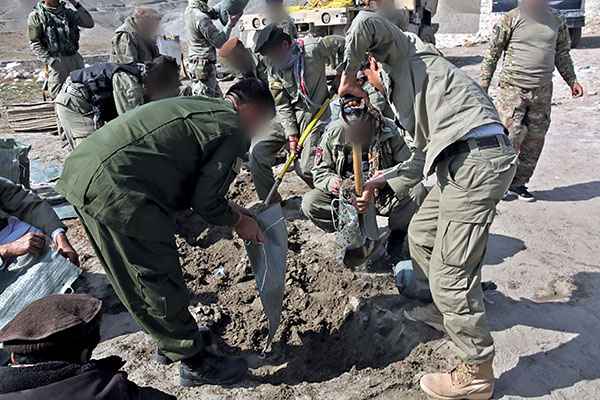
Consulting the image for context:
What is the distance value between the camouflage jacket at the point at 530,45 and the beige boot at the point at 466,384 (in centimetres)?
318

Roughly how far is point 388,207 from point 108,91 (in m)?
2.76

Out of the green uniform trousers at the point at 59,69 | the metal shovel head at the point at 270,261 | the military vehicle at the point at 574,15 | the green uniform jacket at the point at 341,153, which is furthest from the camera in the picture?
the military vehicle at the point at 574,15

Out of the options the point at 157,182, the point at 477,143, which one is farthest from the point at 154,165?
the point at 477,143

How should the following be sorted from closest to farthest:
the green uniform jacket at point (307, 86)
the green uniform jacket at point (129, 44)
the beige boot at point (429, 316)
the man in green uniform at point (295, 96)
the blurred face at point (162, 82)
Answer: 1. the beige boot at point (429, 316)
2. the blurred face at point (162, 82)
3. the man in green uniform at point (295, 96)
4. the green uniform jacket at point (307, 86)
5. the green uniform jacket at point (129, 44)

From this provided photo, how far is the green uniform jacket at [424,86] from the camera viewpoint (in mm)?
2324

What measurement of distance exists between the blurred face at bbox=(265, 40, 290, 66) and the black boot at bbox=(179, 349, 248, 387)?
300cm

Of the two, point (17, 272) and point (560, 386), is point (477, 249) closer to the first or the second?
point (560, 386)

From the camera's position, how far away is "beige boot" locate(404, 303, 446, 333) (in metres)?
2.97

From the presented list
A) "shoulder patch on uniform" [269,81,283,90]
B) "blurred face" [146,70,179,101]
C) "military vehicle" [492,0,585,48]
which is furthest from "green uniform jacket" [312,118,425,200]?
"military vehicle" [492,0,585,48]

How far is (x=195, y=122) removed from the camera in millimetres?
2311

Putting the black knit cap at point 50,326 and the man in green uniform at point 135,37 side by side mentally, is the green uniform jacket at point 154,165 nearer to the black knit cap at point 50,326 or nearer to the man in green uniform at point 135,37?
the black knit cap at point 50,326

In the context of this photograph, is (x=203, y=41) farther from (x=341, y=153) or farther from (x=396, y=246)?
(x=396, y=246)

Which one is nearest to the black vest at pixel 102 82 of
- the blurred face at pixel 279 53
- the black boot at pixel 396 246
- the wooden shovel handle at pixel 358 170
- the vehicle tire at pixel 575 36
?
the blurred face at pixel 279 53

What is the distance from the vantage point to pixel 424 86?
2395 millimetres
